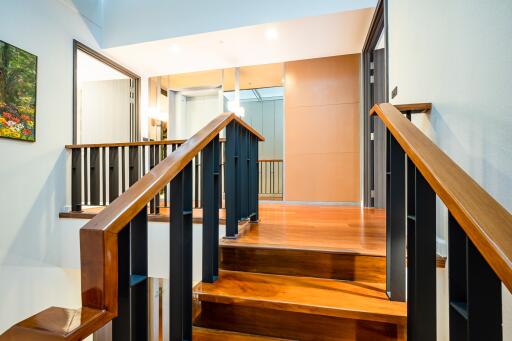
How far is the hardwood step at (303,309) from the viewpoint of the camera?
4.14ft

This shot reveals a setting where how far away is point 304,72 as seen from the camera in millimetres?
4719

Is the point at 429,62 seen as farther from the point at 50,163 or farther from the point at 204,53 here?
the point at 50,163

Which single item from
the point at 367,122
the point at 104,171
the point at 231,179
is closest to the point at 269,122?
the point at 367,122

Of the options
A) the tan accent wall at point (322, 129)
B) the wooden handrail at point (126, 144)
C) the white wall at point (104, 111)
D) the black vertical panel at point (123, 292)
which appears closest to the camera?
the black vertical panel at point (123, 292)

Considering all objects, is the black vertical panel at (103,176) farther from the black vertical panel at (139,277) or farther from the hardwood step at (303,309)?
the black vertical panel at (139,277)

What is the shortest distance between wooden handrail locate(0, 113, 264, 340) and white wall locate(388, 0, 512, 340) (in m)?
1.29

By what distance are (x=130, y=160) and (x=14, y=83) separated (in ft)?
4.58

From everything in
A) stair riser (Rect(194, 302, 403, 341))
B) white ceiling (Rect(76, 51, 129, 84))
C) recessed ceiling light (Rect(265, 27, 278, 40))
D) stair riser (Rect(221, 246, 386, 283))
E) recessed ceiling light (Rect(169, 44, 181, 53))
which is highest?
recessed ceiling light (Rect(265, 27, 278, 40))

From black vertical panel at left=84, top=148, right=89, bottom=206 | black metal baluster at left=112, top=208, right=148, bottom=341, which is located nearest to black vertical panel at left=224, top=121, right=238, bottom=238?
black metal baluster at left=112, top=208, right=148, bottom=341

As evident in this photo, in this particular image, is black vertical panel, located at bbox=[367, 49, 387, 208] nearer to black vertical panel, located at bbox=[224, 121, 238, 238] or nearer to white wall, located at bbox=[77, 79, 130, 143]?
black vertical panel, located at bbox=[224, 121, 238, 238]

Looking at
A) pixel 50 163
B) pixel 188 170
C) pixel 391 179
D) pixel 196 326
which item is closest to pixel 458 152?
pixel 391 179

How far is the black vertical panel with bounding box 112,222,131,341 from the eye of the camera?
83 cm

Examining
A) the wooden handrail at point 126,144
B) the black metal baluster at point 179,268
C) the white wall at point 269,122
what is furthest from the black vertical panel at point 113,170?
the white wall at point 269,122

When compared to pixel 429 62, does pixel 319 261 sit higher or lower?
lower
